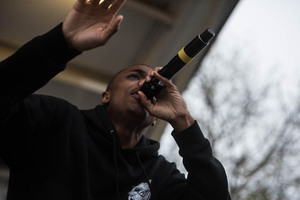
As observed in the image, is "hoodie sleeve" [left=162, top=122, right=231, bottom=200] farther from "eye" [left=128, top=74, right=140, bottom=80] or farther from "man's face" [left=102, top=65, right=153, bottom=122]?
"eye" [left=128, top=74, right=140, bottom=80]

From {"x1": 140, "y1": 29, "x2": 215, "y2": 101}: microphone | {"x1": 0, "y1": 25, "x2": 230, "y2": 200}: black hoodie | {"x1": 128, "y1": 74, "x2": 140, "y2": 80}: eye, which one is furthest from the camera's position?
{"x1": 128, "y1": 74, "x2": 140, "y2": 80}: eye

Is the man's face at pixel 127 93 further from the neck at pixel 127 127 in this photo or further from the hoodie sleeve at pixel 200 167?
the hoodie sleeve at pixel 200 167

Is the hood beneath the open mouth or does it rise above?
beneath

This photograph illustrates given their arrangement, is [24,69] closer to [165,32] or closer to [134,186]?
[134,186]

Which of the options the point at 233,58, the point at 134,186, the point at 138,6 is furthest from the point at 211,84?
the point at 134,186

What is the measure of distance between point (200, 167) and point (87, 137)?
465 millimetres

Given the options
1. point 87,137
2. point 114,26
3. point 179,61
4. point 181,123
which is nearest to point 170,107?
point 181,123

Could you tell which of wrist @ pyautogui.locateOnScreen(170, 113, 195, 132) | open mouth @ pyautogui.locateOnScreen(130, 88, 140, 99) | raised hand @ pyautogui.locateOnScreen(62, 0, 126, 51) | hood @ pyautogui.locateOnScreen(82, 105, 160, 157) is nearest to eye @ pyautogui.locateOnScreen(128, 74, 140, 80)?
open mouth @ pyautogui.locateOnScreen(130, 88, 140, 99)

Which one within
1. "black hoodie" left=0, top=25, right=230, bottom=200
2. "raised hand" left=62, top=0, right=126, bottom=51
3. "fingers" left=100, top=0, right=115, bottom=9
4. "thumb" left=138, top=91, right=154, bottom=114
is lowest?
"black hoodie" left=0, top=25, right=230, bottom=200

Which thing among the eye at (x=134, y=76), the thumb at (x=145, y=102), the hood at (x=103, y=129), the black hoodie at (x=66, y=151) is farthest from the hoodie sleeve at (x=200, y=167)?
the eye at (x=134, y=76)

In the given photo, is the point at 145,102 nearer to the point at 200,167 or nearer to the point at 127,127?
the point at 127,127

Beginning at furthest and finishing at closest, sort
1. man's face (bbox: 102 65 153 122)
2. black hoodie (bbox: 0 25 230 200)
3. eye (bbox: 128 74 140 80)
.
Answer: eye (bbox: 128 74 140 80) → man's face (bbox: 102 65 153 122) → black hoodie (bbox: 0 25 230 200)

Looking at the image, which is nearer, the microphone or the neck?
the microphone

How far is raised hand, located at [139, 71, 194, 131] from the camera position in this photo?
1.46 m
